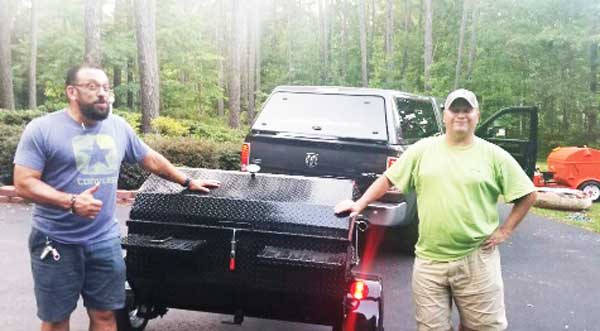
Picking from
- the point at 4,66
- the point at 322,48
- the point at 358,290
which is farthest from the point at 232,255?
the point at 322,48

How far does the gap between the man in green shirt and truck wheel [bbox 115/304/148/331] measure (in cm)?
165

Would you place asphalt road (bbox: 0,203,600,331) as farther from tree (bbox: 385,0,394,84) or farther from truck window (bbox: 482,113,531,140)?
tree (bbox: 385,0,394,84)

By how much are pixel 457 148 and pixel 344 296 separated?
106cm

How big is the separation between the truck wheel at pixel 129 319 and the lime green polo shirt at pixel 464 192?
2033 mm

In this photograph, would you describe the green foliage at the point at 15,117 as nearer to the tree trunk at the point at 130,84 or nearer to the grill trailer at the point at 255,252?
the grill trailer at the point at 255,252

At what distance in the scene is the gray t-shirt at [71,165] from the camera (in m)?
3.07

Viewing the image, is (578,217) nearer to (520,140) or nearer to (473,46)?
(520,140)

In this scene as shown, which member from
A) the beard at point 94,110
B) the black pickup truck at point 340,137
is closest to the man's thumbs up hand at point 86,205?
the beard at point 94,110

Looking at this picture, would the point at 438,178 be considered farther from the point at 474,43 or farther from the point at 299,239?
the point at 474,43

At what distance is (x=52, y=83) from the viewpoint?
107 ft

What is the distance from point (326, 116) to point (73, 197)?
14.5 ft

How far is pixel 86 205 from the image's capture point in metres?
2.98

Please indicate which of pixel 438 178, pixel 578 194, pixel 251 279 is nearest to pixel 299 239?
pixel 251 279

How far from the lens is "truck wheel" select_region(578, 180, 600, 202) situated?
14.0 metres
